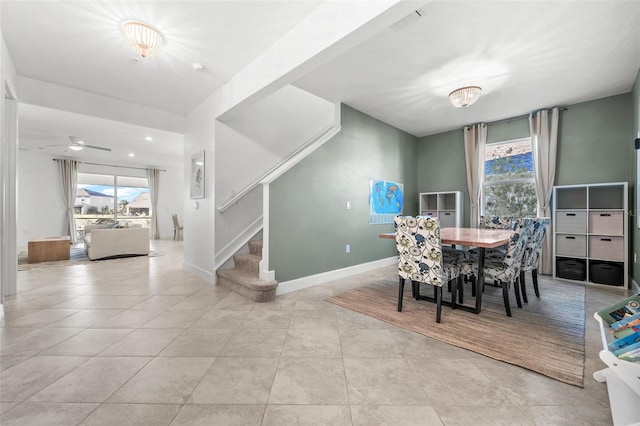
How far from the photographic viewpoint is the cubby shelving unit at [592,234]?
3510 millimetres

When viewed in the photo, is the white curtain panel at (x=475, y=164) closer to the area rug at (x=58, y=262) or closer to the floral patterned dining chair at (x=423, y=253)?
the floral patterned dining chair at (x=423, y=253)

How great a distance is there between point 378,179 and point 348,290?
2.29 m

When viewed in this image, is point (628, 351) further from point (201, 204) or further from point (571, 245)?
point (201, 204)

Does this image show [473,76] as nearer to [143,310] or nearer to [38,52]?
[143,310]

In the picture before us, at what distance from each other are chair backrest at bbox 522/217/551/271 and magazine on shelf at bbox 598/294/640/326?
1157mm

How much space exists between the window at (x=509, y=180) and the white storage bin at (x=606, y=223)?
827 millimetres

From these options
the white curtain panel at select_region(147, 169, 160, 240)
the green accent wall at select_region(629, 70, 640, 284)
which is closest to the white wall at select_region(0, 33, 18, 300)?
the white curtain panel at select_region(147, 169, 160, 240)

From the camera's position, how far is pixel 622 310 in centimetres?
160

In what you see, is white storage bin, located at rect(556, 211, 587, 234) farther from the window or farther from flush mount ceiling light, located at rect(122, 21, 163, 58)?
flush mount ceiling light, located at rect(122, 21, 163, 58)

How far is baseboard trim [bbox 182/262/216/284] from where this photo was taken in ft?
12.2

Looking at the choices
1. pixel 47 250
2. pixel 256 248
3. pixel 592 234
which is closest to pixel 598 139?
pixel 592 234

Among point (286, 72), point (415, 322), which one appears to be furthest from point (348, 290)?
point (286, 72)

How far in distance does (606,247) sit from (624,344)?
10.7ft

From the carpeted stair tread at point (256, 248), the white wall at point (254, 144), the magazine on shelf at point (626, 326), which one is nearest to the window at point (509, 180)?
the white wall at point (254, 144)
